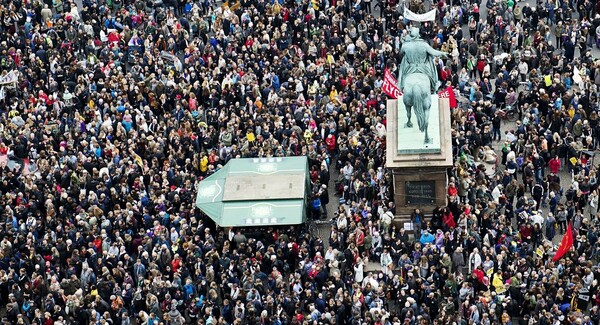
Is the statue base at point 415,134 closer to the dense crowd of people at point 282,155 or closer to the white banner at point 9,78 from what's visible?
the dense crowd of people at point 282,155

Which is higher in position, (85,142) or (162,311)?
(85,142)

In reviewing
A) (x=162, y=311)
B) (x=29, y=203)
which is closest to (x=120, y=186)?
(x=29, y=203)

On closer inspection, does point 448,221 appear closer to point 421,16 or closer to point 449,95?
point 449,95

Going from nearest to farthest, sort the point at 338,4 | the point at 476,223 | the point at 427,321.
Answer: the point at 427,321, the point at 476,223, the point at 338,4

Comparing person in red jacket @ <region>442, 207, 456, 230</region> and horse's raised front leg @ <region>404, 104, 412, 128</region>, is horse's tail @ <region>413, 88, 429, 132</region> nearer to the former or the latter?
horse's raised front leg @ <region>404, 104, 412, 128</region>

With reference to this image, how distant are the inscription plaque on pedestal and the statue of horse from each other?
67.0 inches

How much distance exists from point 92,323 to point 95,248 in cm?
485

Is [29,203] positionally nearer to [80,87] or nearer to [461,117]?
[80,87]

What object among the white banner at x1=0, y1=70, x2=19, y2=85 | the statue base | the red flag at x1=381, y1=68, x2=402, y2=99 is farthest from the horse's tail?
the white banner at x1=0, y1=70, x2=19, y2=85

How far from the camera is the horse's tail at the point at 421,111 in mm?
68438

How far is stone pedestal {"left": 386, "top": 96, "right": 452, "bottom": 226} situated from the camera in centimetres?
6906

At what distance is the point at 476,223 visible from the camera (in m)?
67.6

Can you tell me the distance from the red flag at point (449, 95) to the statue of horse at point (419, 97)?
4060 mm

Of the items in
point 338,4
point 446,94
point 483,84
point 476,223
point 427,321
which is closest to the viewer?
point 427,321
